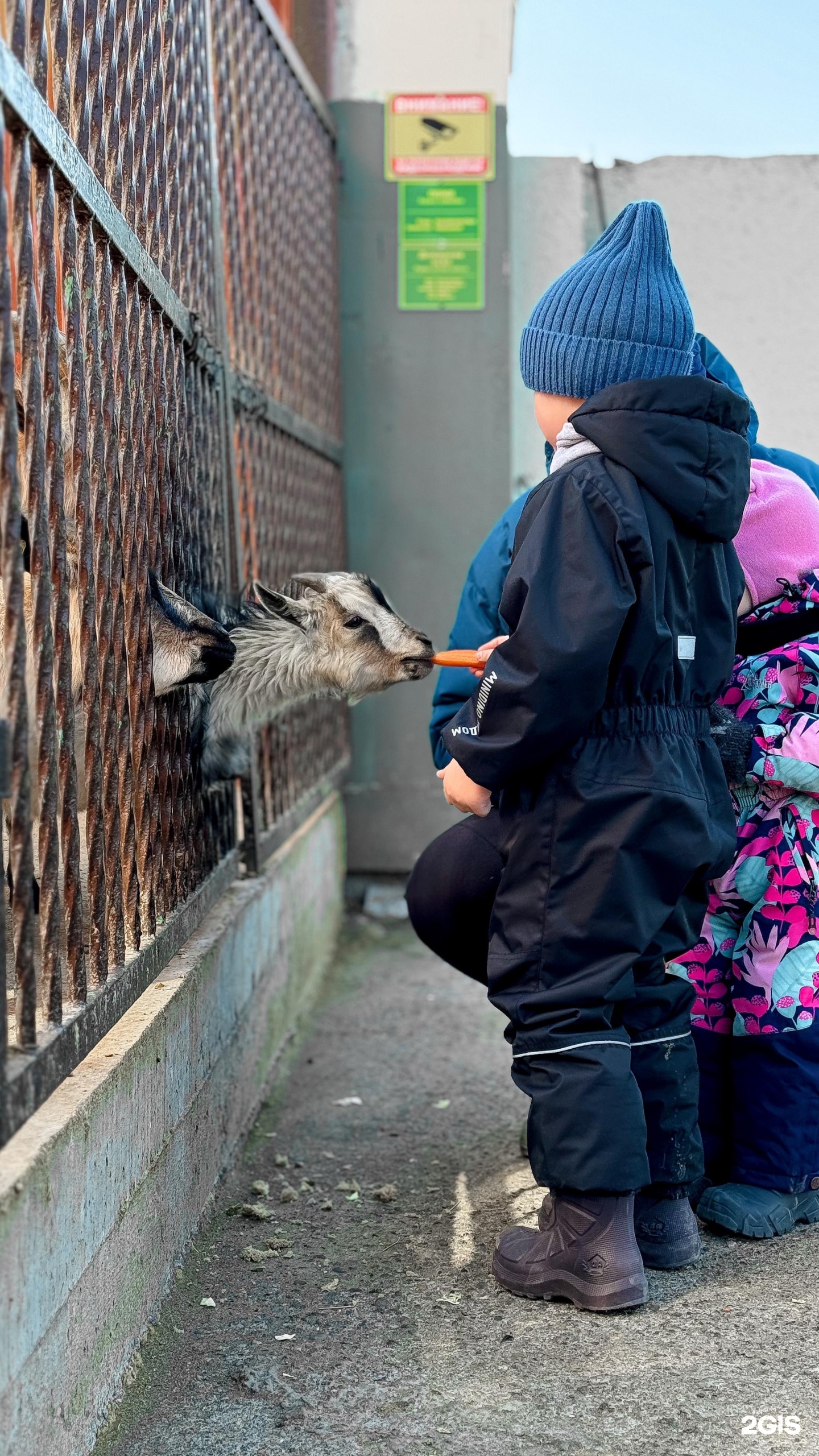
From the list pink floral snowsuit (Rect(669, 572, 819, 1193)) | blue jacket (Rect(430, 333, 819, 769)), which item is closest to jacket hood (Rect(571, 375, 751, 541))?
pink floral snowsuit (Rect(669, 572, 819, 1193))

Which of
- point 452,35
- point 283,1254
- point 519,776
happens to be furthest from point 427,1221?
point 452,35

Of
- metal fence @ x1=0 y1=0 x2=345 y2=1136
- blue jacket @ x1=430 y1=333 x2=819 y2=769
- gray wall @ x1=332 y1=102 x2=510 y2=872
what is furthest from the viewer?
gray wall @ x1=332 y1=102 x2=510 y2=872

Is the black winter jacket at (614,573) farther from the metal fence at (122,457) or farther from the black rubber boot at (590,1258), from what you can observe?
the black rubber boot at (590,1258)

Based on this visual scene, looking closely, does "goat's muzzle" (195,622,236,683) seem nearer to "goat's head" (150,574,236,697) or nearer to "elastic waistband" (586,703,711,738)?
"goat's head" (150,574,236,697)

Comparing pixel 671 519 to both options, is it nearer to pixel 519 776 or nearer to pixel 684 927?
pixel 519 776

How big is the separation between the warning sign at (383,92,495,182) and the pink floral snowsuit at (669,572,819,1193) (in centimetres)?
350

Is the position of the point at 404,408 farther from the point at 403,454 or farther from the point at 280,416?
the point at 280,416

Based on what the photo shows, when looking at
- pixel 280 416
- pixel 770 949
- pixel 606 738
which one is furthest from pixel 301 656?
pixel 280 416

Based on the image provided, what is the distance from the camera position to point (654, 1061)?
2.62m

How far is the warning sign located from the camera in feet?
18.6

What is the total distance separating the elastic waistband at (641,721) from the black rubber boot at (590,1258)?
833 mm

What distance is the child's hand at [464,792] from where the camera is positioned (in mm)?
2514

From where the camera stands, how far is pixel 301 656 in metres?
3.31

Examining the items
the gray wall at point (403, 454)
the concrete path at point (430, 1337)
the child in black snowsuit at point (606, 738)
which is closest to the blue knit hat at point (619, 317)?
the child in black snowsuit at point (606, 738)
